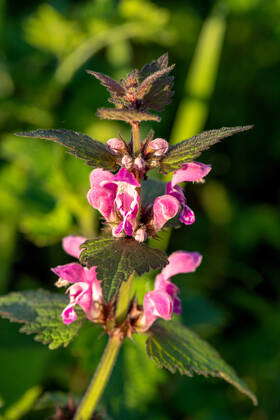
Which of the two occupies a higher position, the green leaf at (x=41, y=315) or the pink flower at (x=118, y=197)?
the pink flower at (x=118, y=197)

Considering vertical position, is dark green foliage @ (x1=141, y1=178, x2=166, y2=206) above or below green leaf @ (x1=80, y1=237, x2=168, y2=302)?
above

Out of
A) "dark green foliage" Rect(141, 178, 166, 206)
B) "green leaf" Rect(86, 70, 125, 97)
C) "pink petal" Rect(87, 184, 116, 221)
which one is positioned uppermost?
"green leaf" Rect(86, 70, 125, 97)

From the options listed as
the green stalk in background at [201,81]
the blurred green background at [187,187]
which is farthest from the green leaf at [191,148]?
the green stalk in background at [201,81]

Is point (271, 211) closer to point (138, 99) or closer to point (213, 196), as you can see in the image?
point (213, 196)

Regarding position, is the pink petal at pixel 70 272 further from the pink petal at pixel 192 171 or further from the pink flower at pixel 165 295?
the pink petal at pixel 192 171

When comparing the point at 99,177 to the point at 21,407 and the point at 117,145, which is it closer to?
the point at 117,145

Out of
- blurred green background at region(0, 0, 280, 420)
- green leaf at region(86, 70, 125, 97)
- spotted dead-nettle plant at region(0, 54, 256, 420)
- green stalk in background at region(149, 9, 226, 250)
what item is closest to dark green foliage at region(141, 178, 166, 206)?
spotted dead-nettle plant at region(0, 54, 256, 420)

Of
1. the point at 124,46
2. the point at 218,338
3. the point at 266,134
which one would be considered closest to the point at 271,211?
the point at 266,134

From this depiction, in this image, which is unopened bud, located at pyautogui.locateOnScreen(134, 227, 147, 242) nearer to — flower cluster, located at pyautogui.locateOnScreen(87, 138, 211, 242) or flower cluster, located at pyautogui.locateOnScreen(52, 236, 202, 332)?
flower cluster, located at pyautogui.locateOnScreen(87, 138, 211, 242)

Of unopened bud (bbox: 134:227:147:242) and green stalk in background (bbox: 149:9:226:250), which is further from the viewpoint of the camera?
green stalk in background (bbox: 149:9:226:250)
